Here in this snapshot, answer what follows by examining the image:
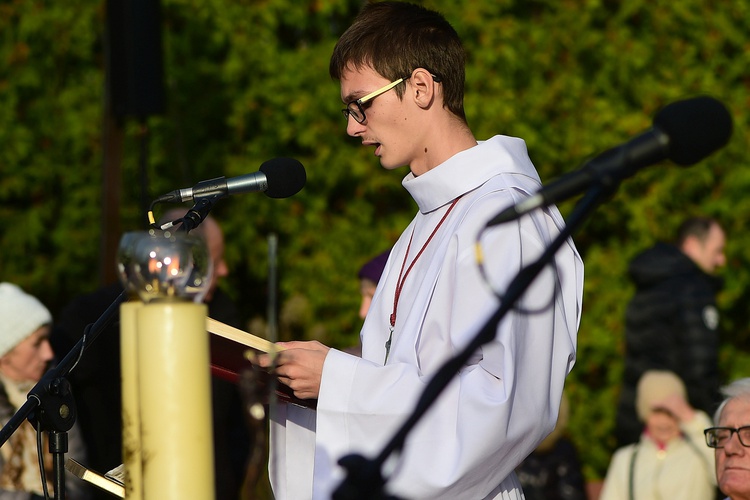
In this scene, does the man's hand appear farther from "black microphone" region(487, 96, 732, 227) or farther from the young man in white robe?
"black microphone" region(487, 96, 732, 227)

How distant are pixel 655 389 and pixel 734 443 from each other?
2290 millimetres

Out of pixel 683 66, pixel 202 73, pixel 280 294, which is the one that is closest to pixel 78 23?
pixel 202 73

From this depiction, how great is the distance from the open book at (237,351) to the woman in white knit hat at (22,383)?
7.12ft

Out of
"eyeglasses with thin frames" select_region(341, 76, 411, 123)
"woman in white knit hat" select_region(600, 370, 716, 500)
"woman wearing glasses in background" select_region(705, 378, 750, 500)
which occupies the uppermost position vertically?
"eyeglasses with thin frames" select_region(341, 76, 411, 123)

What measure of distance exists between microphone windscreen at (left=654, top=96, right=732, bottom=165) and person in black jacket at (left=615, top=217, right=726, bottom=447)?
4.83 m

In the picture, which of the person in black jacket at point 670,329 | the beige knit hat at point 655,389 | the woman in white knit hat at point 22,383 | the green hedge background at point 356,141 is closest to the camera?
the woman in white knit hat at point 22,383

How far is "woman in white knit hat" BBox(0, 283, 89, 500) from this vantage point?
4.75m

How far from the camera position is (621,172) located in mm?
1886

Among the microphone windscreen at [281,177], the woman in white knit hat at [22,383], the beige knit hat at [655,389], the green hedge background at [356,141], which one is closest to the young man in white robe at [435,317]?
the microphone windscreen at [281,177]

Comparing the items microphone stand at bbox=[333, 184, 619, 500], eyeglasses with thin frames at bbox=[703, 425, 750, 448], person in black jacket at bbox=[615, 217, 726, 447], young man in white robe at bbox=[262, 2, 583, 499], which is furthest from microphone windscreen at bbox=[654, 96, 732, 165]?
person in black jacket at bbox=[615, 217, 726, 447]

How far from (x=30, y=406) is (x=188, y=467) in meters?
1.26

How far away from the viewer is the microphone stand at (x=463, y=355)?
1877 mm

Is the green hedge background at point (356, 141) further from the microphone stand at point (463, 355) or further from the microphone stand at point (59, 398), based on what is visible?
the microphone stand at point (463, 355)

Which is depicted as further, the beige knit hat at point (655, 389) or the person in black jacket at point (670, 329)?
the person in black jacket at point (670, 329)
